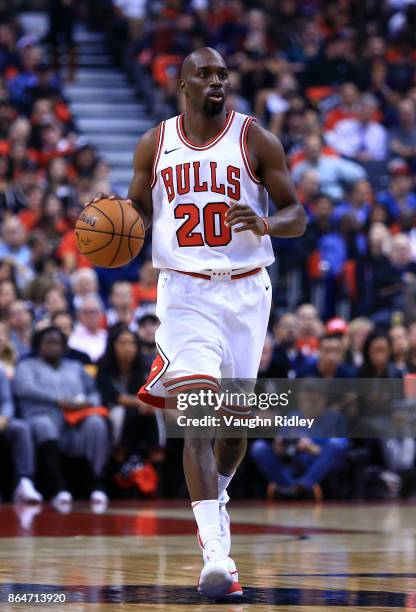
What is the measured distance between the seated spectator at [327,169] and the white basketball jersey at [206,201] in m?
10.7

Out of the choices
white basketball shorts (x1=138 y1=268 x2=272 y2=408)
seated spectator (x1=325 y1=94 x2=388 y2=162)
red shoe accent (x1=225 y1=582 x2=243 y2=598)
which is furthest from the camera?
seated spectator (x1=325 y1=94 x2=388 y2=162)

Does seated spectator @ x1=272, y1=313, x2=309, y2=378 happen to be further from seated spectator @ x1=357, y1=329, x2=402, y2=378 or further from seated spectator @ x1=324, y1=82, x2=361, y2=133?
seated spectator @ x1=324, y1=82, x2=361, y2=133

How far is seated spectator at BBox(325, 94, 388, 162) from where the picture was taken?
18531 millimetres

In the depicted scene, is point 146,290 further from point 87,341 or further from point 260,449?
point 260,449

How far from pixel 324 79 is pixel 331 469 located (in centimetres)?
939

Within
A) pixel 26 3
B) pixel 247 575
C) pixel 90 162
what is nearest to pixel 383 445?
pixel 90 162

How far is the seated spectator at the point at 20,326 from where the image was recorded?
11930 mm

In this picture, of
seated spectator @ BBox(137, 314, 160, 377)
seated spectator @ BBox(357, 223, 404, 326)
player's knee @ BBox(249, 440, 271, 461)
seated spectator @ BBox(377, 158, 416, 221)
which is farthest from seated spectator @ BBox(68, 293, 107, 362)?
seated spectator @ BBox(377, 158, 416, 221)

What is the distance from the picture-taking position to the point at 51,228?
1402cm

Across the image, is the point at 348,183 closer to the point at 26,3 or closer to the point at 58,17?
the point at 58,17

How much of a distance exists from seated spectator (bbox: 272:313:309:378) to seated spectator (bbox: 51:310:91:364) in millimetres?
1718

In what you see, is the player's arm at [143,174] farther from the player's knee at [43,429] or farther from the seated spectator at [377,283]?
the seated spectator at [377,283]

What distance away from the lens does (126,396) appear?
11.8m

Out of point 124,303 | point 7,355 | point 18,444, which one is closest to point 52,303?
point 124,303
